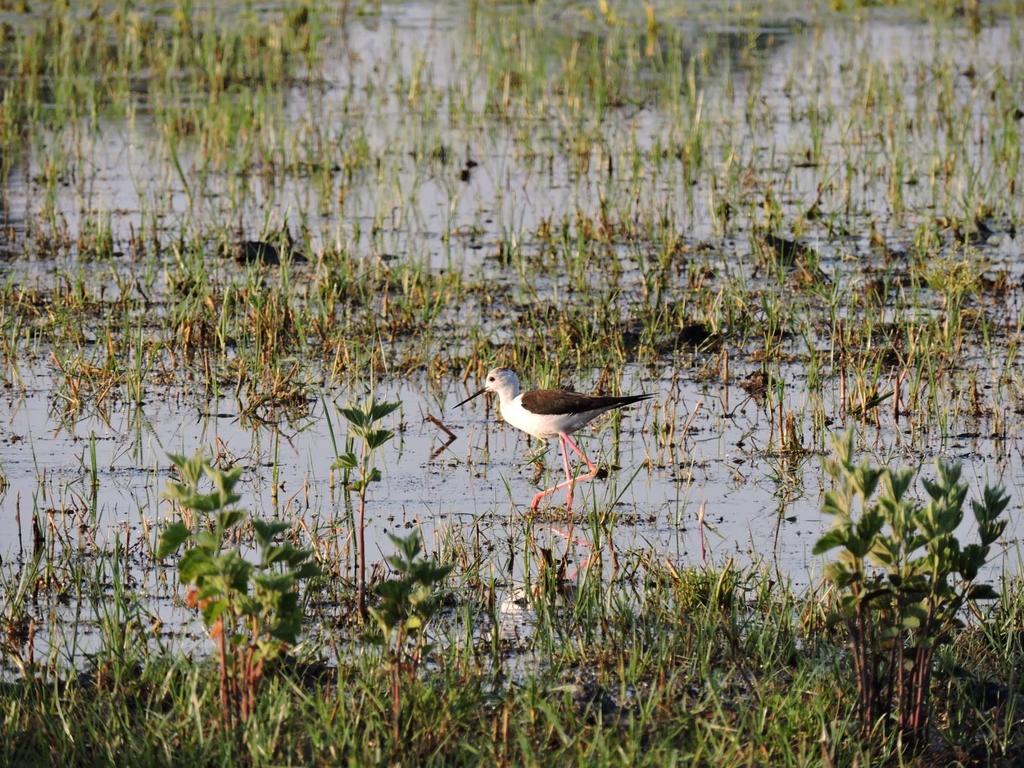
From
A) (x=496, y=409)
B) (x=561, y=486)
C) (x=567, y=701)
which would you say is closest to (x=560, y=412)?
(x=561, y=486)

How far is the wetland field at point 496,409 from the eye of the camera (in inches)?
164

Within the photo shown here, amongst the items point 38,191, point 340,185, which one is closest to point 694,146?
point 340,185

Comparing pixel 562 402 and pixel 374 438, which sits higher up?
pixel 374 438

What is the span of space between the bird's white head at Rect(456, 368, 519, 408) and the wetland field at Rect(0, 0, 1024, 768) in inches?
10.2

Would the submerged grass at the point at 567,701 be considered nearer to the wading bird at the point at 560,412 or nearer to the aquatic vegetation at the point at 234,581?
the aquatic vegetation at the point at 234,581

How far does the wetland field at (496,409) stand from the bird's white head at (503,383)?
0.85 ft

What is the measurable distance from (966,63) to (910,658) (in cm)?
1402

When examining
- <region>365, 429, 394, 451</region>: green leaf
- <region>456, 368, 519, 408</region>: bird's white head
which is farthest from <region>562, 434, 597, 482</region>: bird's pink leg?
<region>365, 429, 394, 451</region>: green leaf

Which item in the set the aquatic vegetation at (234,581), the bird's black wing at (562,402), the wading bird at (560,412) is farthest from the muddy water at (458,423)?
the aquatic vegetation at (234,581)

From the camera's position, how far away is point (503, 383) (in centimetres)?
724

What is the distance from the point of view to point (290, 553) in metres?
3.91

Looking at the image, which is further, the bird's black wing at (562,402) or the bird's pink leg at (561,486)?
the bird's black wing at (562,402)

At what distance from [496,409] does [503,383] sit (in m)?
0.53

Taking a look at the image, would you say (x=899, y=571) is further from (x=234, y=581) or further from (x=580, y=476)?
(x=580, y=476)
